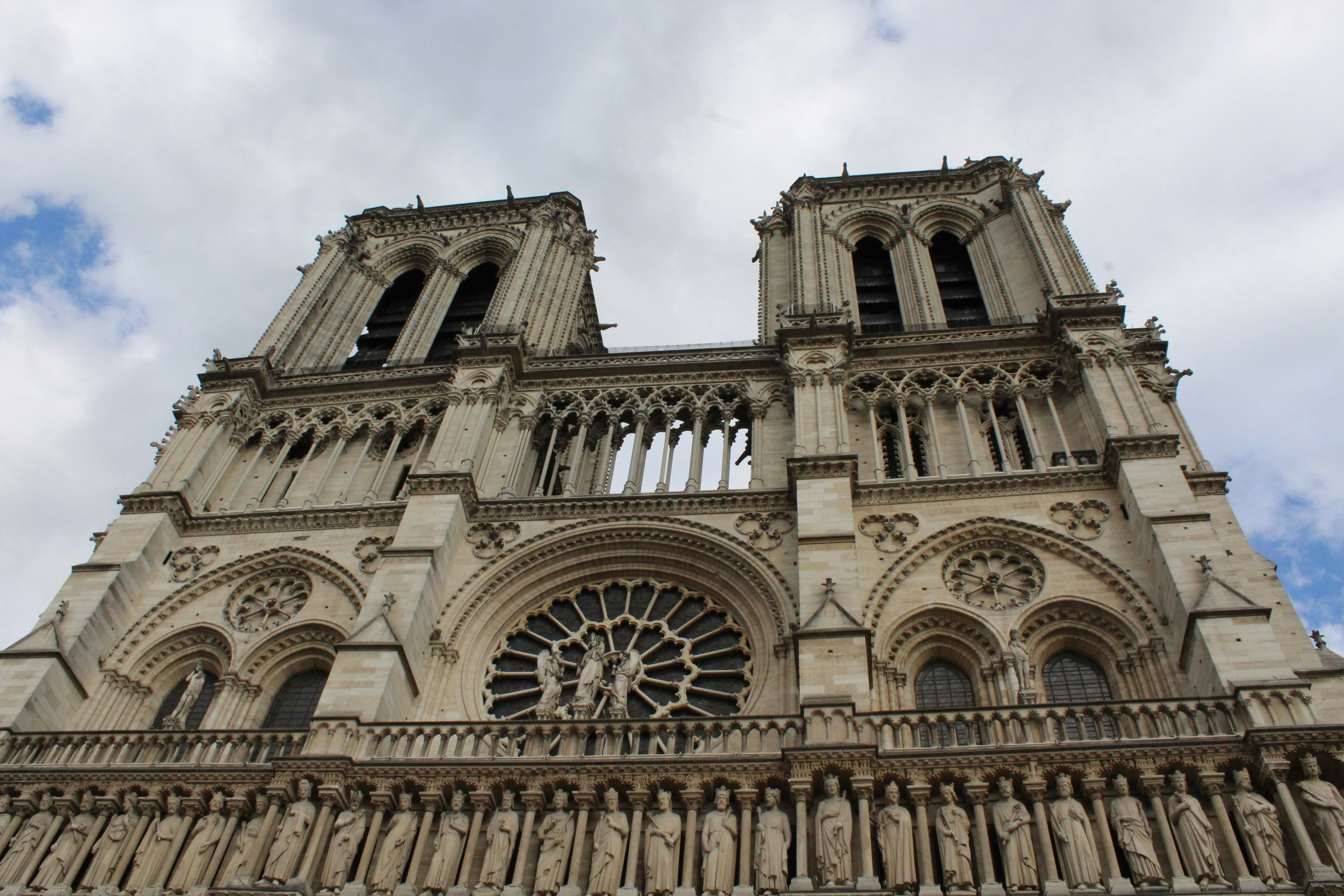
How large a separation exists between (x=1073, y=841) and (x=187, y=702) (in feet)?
42.4

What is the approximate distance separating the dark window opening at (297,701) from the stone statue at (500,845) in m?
5.04

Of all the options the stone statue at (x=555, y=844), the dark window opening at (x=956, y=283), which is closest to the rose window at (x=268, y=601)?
the stone statue at (x=555, y=844)

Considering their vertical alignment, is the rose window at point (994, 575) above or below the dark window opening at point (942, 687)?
above

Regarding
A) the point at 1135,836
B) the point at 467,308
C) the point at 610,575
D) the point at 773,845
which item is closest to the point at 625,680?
the point at 610,575

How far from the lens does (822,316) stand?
22906 mm

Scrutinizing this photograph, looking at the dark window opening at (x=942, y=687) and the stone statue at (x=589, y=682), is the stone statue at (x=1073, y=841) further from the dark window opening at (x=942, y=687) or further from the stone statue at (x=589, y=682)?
the stone statue at (x=589, y=682)

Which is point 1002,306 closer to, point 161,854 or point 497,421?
point 497,421

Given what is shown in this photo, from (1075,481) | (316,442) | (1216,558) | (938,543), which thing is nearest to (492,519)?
(316,442)

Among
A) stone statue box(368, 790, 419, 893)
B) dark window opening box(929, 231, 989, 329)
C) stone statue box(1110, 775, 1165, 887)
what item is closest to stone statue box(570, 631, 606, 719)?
stone statue box(368, 790, 419, 893)

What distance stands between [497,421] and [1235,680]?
13.9 metres

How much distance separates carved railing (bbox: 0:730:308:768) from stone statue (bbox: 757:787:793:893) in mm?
6240

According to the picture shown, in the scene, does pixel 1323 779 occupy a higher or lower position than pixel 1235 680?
lower

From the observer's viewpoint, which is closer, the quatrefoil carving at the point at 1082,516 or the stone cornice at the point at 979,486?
the quatrefoil carving at the point at 1082,516

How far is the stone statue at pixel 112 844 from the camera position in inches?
539
